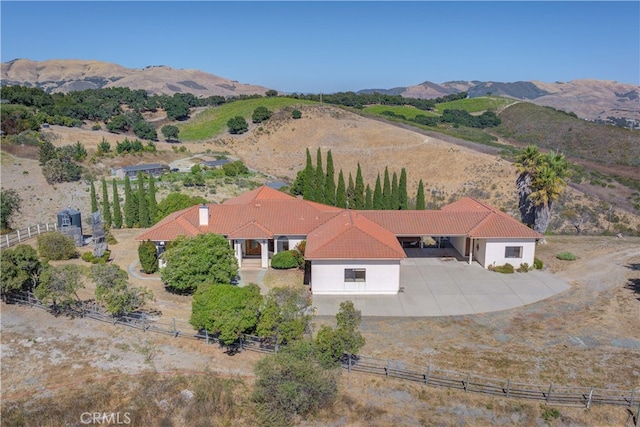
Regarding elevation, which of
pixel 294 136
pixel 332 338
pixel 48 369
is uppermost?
pixel 294 136

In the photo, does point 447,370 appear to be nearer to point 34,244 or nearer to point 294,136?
point 34,244

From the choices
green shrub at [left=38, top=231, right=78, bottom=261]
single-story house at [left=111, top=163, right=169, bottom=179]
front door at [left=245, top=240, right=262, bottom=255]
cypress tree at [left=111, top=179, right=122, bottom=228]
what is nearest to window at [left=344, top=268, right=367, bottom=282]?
front door at [left=245, top=240, right=262, bottom=255]

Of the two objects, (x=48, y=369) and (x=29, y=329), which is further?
(x=29, y=329)

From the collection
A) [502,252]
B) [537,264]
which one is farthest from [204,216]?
[537,264]

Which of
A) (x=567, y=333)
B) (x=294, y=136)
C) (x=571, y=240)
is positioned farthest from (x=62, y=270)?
(x=294, y=136)

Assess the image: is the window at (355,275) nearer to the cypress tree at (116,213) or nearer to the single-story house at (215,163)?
the cypress tree at (116,213)

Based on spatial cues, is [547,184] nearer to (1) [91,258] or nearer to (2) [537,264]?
(2) [537,264]
